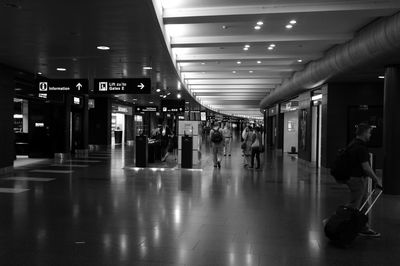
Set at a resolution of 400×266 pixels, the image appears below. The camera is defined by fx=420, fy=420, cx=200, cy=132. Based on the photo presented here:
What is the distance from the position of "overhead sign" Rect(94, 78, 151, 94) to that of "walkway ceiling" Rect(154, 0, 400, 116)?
1713 millimetres

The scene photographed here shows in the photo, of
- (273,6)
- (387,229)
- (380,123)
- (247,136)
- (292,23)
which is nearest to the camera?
(387,229)

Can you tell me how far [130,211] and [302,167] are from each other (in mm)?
10881

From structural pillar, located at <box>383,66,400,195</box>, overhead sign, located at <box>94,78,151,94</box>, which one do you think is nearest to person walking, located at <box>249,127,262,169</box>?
overhead sign, located at <box>94,78,151,94</box>

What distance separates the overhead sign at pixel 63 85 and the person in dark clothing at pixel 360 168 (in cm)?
1015

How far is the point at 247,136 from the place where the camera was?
17109 mm

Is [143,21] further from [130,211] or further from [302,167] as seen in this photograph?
[302,167]

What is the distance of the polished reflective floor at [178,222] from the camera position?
17.5 feet

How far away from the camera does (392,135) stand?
1089 centimetres

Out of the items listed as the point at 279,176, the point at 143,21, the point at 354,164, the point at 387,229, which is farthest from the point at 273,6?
the point at 279,176

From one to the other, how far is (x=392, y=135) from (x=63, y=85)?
34.2ft

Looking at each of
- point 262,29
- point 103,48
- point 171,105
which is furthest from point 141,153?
point 171,105

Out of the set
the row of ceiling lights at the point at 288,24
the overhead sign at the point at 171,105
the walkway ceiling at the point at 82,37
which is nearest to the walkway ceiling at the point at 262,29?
the row of ceiling lights at the point at 288,24

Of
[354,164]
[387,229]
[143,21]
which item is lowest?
[387,229]

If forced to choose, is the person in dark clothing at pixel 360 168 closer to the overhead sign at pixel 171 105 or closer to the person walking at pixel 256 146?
the person walking at pixel 256 146
